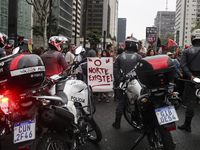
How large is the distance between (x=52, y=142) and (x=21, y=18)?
51.9 metres

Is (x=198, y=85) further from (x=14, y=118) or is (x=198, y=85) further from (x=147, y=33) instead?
(x=147, y=33)

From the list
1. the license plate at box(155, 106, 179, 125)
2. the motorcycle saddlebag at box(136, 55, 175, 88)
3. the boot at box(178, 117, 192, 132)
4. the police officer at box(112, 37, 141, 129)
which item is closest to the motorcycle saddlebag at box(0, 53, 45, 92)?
the motorcycle saddlebag at box(136, 55, 175, 88)

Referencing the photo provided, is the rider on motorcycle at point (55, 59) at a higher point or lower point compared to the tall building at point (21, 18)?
lower

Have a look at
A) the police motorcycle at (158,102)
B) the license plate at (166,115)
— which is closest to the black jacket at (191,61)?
A: the police motorcycle at (158,102)

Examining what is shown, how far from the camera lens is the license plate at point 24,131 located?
2.82m

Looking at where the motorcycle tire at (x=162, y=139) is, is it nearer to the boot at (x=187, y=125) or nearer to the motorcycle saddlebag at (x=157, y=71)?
the motorcycle saddlebag at (x=157, y=71)

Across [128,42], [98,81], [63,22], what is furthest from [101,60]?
[63,22]

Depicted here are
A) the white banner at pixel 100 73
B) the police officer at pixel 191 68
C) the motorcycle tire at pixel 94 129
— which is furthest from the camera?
the white banner at pixel 100 73

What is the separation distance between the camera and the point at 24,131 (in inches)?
112

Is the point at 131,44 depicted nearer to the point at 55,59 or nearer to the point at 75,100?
the point at 55,59

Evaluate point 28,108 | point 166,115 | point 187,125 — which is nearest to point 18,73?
point 28,108

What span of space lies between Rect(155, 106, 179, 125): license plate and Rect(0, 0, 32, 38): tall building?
42390 mm

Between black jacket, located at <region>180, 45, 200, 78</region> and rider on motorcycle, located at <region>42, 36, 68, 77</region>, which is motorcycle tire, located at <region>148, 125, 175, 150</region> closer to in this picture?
black jacket, located at <region>180, 45, 200, 78</region>

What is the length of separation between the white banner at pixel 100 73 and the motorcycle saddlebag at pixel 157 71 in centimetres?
542
